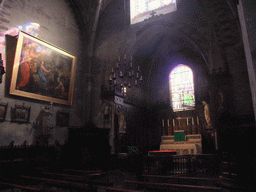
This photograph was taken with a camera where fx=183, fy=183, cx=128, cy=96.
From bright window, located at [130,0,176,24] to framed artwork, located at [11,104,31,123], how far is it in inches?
359

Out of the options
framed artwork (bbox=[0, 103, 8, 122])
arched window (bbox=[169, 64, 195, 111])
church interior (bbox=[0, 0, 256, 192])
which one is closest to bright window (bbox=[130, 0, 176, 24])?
church interior (bbox=[0, 0, 256, 192])

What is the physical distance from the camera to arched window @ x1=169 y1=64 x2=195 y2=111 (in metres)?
13.6

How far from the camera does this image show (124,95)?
11969 mm

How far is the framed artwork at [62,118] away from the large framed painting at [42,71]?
2.10 feet

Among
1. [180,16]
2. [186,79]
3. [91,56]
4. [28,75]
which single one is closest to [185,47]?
[186,79]

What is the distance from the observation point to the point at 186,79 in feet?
46.7

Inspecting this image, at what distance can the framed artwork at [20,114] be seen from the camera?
26.9ft

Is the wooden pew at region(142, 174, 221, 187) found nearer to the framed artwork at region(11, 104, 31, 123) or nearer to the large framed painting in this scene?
the framed artwork at region(11, 104, 31, 123)

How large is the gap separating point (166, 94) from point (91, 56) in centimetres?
647

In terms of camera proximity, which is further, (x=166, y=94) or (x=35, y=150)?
(x=166, y=94)

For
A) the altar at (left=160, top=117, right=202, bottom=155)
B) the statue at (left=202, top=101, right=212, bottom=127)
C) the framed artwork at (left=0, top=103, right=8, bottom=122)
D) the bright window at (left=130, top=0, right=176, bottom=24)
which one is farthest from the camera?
the bright window at (left=130, top=0, right=176, bottom=24)

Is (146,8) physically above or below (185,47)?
Answer: above

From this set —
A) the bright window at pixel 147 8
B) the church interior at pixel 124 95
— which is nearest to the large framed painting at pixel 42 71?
the church interior at pixel 124 95

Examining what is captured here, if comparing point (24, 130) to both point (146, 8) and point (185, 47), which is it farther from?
point (185, 47)
